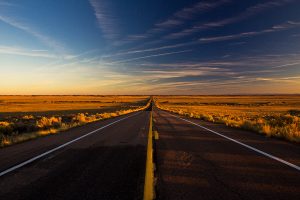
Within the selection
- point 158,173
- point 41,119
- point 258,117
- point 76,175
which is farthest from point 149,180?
point 258,117

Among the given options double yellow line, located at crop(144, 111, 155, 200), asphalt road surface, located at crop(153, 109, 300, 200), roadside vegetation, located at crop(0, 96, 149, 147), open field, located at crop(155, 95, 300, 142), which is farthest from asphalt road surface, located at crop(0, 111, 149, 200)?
open field, located at crop(155, 95, 300, 142)

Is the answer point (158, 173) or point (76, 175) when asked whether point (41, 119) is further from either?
point (158, 173)

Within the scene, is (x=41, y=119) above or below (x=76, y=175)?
below

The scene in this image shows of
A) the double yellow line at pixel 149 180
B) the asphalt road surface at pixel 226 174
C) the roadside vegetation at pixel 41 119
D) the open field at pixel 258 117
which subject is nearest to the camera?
the double yellow line at pixel 149 180

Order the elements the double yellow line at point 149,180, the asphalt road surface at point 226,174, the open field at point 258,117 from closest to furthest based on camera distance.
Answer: the double yellow line at point 149,180 < the asphalt road surface at point 226,174 < the open field at point 258,117

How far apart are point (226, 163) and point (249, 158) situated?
1.04 m

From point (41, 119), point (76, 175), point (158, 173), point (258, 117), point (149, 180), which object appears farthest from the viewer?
point (258, 117)

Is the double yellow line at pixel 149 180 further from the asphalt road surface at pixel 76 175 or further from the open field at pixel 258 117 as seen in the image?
the open field at pixel 258 117

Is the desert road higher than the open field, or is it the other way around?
the desert road

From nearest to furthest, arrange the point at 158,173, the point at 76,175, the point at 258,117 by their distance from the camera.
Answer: the point at 76,175 → the point at 158,173 → the point at 258,117

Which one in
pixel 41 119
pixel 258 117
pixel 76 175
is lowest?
pixel 258 117

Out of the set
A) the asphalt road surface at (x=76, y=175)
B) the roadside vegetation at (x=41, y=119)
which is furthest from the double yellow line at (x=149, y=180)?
the roadside vegetation at (x=41, y=119)

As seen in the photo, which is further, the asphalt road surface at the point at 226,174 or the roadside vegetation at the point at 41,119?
the roadside vegetation at the point at 41,119

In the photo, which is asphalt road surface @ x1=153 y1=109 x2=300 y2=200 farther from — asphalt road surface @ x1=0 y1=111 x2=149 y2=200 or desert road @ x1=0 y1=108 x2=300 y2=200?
asphalt road surface @ x1=0 y1=111 x2=149 y2=200
